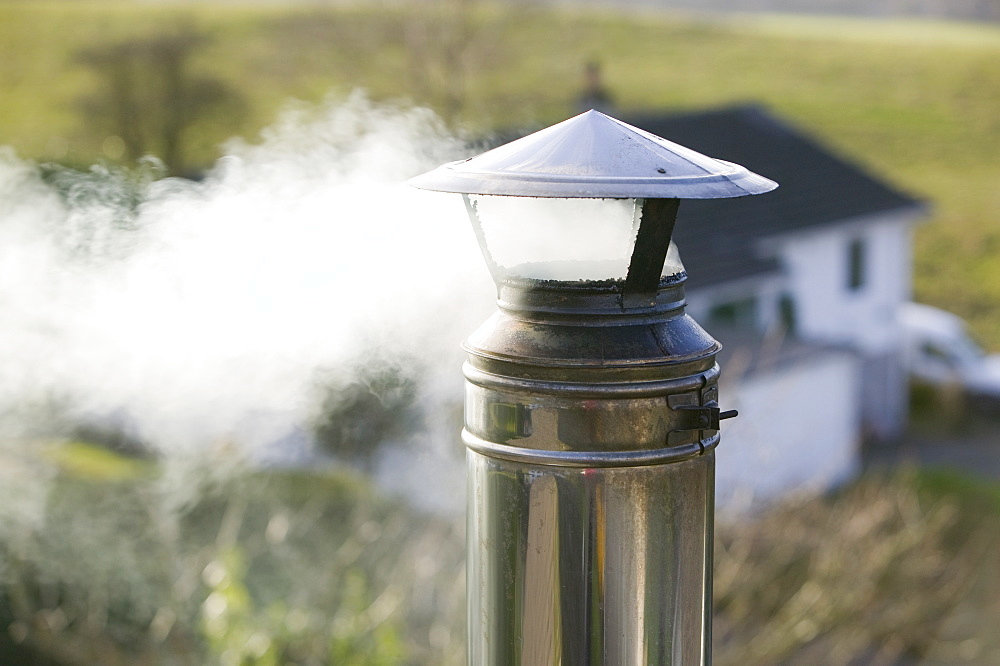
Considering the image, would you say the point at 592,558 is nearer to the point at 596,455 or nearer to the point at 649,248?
the point at 596,455

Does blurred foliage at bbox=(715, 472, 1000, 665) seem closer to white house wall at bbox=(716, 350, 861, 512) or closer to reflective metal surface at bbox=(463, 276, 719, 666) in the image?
white house wall at bbox=(716, 350, 861, 512)

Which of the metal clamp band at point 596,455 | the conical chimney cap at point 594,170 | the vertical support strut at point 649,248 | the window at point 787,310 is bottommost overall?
the window at point 787,310

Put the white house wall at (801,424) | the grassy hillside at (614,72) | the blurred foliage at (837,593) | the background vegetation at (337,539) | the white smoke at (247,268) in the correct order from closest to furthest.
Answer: the white smoke at (247,268) < the background vegetation at (337,539) < the blurred foliage at (837,593) < the white house wall at (801,424) < the grassy hillside at (614,72)

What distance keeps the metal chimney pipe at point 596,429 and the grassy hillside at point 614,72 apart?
20.5m

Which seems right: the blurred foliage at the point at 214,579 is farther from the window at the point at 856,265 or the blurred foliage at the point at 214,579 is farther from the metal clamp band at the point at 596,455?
the window at the point at 856,265

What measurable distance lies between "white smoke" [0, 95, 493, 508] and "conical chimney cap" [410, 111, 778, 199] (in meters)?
1.15

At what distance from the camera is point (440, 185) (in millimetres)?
1893

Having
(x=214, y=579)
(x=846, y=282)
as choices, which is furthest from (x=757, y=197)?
(x=214, y=579)

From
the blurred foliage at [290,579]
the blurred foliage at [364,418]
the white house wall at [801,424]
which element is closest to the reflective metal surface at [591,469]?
the blurred foliage at [290,579]

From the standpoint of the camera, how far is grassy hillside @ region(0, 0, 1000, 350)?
A: 29062 millimetres

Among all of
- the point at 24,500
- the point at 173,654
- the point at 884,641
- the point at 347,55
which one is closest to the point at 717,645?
the point at 884,641

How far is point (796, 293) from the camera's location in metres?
20.4

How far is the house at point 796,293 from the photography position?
15.7 meters

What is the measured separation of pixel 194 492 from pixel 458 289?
15.9 ft
